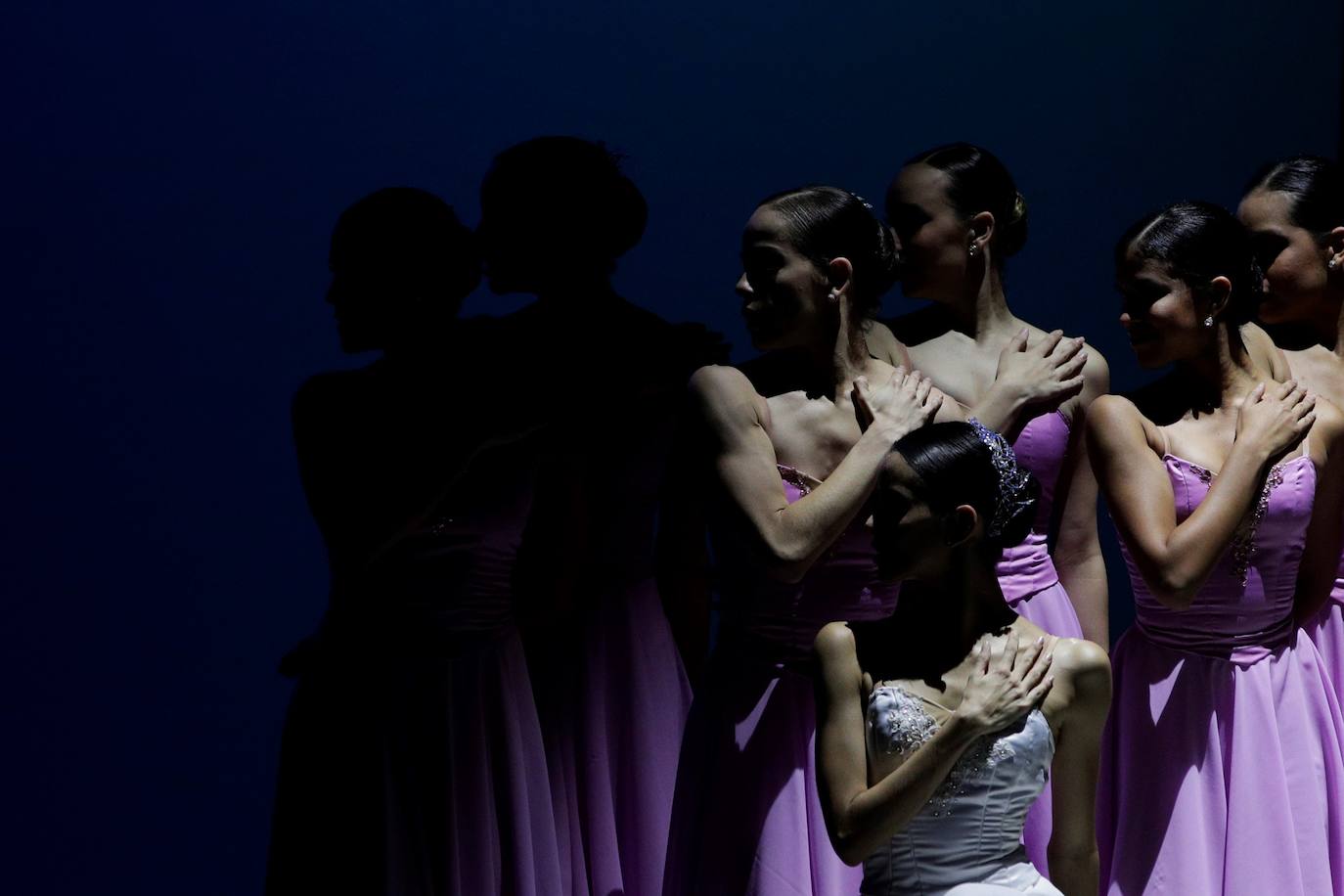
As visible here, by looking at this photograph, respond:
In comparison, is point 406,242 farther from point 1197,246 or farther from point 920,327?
point 1197,246

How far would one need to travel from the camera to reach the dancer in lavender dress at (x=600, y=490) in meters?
3.22

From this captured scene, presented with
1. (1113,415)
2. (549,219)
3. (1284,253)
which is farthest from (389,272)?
(1284,253)

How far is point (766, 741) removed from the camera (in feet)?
8.58

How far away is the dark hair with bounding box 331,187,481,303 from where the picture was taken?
9.41 ft

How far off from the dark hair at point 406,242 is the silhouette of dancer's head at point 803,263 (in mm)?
558

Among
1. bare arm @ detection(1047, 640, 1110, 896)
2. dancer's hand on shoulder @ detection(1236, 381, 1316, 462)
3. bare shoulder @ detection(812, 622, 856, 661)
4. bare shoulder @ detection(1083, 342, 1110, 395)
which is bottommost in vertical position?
bare arm @ detection(1047, 640, 1110, 896)

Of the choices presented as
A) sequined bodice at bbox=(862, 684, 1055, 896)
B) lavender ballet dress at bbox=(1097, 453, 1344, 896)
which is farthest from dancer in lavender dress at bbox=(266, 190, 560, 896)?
lavender ballet dress at bbox=(1097, 453, 1344, 896)

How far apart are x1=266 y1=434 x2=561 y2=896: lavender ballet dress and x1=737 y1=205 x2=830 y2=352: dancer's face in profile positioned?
0.55 meters

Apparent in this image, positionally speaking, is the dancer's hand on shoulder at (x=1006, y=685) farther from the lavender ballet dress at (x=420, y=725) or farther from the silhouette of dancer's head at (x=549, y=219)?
the silhouette of dancer's head at (x=549, y=219)

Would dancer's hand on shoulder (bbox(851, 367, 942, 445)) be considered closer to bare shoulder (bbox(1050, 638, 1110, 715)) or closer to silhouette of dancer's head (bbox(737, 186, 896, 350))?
silhouette of dancer's head (bbox(737, 186, 896, 350))

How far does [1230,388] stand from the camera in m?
2.93

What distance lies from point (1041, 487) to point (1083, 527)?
0.15 metres

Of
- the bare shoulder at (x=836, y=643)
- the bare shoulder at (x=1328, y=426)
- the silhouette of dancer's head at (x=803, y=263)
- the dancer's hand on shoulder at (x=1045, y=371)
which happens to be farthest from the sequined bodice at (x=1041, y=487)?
the bare shoulder at (x=836, y=643)

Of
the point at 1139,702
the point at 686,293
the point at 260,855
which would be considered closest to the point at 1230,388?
the point at 1139,702
